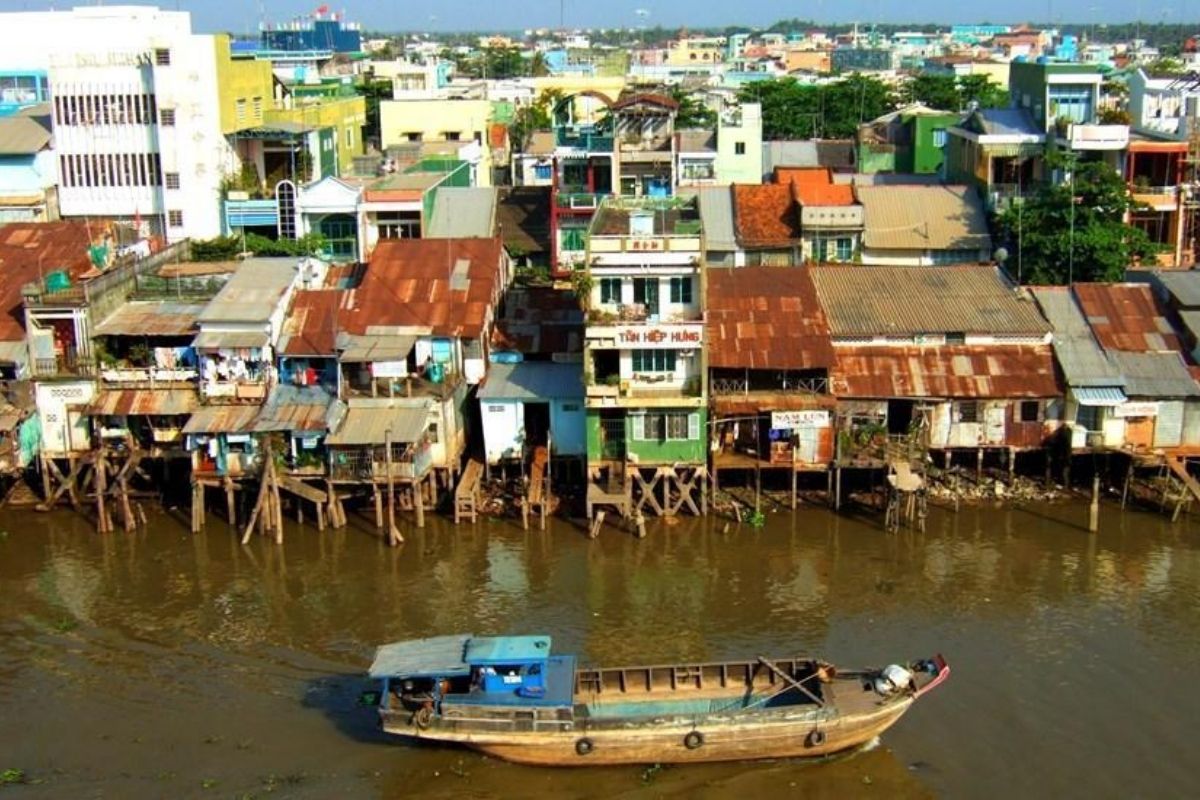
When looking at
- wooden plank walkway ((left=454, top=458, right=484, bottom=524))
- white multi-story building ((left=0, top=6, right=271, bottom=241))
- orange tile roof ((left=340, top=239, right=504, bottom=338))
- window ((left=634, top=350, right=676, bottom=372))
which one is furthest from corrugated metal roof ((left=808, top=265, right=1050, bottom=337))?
white multi-story building ((left=0, top=6, right=271, bottom=241))

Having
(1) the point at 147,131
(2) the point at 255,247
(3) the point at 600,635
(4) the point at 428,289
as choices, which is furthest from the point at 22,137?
(3) the point at 600,635

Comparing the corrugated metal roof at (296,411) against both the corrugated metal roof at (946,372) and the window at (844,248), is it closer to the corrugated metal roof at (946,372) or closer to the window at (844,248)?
the corrugated metal roof at (946,372)

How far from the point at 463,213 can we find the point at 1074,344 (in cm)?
2552

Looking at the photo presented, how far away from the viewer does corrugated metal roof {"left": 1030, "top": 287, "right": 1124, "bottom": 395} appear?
3788cm

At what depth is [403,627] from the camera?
105 ft

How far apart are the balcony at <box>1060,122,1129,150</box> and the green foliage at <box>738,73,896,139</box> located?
154 feet

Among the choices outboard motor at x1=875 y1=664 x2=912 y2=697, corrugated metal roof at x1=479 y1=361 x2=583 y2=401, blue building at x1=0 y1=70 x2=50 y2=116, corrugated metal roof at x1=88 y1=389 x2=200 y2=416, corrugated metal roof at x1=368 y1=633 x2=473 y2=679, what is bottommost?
outboard motor at x1=875 y1=664 x2=912 y2=697

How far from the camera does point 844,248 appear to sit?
52.9 metres

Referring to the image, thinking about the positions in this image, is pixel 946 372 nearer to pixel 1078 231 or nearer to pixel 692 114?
pixel 1078 231

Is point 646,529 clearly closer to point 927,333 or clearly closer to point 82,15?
point 927,333

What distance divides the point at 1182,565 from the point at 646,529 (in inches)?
543

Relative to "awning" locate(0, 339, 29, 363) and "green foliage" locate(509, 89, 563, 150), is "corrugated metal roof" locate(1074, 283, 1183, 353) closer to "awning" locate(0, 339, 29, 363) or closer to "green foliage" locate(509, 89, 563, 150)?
"awning" locate(0, 339, 29, 363)

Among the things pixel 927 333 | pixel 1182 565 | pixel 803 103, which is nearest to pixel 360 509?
pixel 927 333

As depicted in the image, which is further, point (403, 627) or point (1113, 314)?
point (1113, 314)
